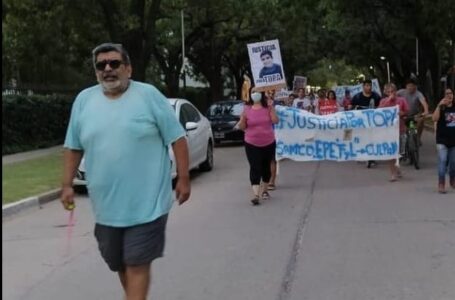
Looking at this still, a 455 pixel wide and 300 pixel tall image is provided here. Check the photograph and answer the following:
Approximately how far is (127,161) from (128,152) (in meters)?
0.05

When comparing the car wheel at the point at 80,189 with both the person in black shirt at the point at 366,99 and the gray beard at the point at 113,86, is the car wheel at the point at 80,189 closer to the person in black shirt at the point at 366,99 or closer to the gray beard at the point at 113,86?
the person in black shirt at the point at 366,99

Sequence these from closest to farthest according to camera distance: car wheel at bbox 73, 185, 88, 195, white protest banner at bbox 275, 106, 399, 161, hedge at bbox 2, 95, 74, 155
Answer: car wheel at bbox 73, 185, 88, 195 < white protest banner at bbox 275, 106, 399, 161 < hedge at bbox 2, 95, 74, 155

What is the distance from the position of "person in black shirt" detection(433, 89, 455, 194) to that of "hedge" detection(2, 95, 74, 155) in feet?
41.4

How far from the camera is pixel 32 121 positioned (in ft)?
72.9

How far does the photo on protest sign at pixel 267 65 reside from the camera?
15.0 m

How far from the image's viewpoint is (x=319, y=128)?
14.0 m

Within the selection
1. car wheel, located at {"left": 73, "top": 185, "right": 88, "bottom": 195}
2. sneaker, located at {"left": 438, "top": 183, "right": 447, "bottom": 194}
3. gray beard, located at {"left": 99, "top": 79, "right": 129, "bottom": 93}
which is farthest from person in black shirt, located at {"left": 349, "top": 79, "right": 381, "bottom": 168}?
gray beard, located at {"left": 99, "top": 79, "right": 129, "bottom": 93}

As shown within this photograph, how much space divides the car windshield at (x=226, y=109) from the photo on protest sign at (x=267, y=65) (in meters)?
8.82

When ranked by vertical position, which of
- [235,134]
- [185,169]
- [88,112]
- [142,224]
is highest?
[88,112]

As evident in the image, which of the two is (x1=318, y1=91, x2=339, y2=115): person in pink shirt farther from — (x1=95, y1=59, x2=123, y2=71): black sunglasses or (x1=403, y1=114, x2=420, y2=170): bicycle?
(x1=95, y1=59, x2=123, y2=71): black sunglasses

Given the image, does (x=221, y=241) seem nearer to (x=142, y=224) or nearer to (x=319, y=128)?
(x=142, y=224)

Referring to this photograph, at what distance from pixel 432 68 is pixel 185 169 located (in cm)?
3226

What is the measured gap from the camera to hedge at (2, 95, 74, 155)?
2080 cm

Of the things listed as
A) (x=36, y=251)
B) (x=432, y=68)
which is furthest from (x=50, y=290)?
(x=432, y=68)
